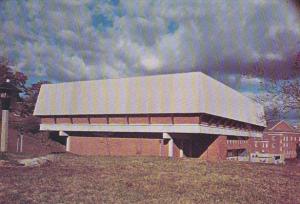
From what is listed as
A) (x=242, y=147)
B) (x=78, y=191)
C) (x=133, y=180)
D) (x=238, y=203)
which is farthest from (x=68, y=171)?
(x=242, y=147)

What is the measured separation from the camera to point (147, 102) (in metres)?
34.3

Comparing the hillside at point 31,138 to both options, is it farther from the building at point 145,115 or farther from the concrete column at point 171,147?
the concrete column at point 171,147

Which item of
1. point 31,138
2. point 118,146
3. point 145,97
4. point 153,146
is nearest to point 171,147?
point 153,146

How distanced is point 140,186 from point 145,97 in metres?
24.9

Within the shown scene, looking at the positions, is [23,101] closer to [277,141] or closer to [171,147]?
[171,147]

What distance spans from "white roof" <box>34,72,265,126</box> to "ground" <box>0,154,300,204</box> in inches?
702

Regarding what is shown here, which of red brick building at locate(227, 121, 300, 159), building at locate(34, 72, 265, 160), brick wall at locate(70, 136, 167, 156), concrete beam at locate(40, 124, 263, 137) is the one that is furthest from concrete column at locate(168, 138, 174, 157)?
red brick building at locate(227, 121, 300, 159)

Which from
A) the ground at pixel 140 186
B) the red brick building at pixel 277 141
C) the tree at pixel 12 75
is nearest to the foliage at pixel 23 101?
the tree at pixel 12 75

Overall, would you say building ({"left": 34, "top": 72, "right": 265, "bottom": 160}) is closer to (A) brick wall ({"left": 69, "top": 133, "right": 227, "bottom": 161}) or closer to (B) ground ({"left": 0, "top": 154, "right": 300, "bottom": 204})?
(A) brick wall ({"left": 69, "top": 133, "right": 227, "bottom": 161})

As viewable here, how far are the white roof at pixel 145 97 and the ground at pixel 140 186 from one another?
58.5ft

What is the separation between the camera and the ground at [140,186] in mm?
8078

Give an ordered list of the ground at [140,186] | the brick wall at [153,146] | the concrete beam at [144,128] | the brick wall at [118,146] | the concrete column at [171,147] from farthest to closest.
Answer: the brick wall at [153,146], the brick wall at [118,146], the concrete column at [171,147], the concrete beam at [144,128], the ground at [140,186]

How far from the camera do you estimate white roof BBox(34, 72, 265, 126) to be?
32.0 metres

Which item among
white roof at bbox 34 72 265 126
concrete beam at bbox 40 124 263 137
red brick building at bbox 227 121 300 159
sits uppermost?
white roof at bbox 34 72 265 126
